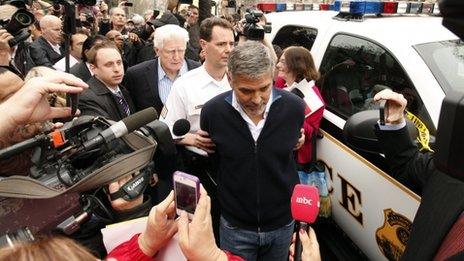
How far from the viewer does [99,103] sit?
282 centimetres

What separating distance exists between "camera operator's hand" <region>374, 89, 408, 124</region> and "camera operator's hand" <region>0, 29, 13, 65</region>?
127 inches

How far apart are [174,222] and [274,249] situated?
1.23 meters

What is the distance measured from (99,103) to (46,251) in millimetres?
2084

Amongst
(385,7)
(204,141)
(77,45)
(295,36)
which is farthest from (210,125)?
(77,45)

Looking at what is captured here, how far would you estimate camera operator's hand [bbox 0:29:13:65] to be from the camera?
11.7 feet

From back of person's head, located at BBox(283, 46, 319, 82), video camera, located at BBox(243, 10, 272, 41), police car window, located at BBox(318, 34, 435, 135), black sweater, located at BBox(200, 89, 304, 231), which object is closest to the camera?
black sweater, located at BBox(200, 89, 304, 231)

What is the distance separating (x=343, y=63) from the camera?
3334mm

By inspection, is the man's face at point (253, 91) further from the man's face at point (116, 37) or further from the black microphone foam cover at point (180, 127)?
the man's face at point (116, 37)

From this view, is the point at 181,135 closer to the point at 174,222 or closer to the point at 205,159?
the point at 205,159

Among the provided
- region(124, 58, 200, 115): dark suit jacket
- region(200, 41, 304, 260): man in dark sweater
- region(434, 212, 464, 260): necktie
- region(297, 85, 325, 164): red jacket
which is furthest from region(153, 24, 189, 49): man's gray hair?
region(434, 212, 464, 260): necktie

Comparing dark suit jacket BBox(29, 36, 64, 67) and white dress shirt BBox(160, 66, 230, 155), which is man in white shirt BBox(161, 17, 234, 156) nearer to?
Answer: white dress shirt BBox(160, 66, 230, 155)

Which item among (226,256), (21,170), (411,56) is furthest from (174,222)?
(411,56)

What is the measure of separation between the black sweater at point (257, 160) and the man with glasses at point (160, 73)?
1.43 metres

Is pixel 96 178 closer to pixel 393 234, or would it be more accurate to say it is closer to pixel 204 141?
pixel 204 141
